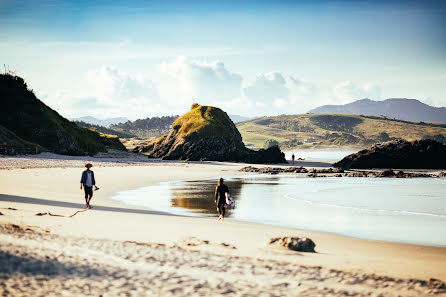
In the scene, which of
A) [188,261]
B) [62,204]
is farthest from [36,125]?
[188,261]

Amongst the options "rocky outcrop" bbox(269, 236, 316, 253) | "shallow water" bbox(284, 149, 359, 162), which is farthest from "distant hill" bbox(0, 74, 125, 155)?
"rocky outcrop" bbox(269, 236, 316, 253)

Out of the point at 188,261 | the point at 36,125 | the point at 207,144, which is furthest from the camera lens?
the point at 207,144

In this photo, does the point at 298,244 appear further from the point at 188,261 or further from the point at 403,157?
the point at 403,157

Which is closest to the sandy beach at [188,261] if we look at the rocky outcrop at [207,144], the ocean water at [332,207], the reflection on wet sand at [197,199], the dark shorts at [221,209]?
the dark shorts at [221,209]

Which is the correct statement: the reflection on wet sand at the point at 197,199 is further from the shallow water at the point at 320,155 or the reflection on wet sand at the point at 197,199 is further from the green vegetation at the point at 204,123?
the shallow water at the point at 320,155

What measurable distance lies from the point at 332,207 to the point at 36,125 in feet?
170

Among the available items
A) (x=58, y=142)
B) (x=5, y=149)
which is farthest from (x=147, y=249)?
(x=58, y=142)

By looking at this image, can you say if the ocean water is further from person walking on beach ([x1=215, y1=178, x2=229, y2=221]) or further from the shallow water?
the shallow water

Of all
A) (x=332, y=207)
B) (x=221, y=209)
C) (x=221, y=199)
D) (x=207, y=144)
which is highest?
(x=207, y=144)

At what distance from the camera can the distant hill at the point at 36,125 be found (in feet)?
196

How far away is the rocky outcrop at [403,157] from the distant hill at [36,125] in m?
37.7

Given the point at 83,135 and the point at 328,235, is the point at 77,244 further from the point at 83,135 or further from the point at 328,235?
the point at 83,135

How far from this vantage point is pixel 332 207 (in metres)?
21.4

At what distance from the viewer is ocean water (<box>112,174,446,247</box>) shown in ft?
50.3
